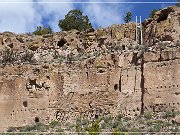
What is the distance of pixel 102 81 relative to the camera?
105 ft

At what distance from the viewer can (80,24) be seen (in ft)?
146

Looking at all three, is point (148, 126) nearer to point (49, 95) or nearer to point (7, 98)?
point (49, 95)

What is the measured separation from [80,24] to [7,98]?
13986mm

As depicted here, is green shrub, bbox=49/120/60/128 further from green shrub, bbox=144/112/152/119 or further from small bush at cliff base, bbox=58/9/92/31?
small bush at cliff base, bbox=58/9/92/31

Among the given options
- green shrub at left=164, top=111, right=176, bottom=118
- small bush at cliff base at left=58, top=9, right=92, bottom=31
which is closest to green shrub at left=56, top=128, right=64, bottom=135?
green shrub at left=164, top=111, right=176, bottom=118

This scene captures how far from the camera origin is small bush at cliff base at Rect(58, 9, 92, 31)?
146 feet

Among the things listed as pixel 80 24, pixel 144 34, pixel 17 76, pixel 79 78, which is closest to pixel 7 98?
pixel 17 76

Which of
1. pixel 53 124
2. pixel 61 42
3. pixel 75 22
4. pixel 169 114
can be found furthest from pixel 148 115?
pixel 75 22

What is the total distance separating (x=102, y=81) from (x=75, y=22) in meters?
13.8

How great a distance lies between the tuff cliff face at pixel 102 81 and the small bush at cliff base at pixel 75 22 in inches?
366

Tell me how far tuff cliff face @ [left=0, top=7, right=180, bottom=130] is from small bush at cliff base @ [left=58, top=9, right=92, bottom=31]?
9298mm

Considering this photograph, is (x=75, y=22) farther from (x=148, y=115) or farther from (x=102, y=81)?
(x=148, y=115)

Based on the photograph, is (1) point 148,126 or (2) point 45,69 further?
(2) point 45,69

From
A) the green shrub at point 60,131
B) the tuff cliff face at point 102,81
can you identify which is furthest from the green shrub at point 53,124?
the green shrub at point 60,131
